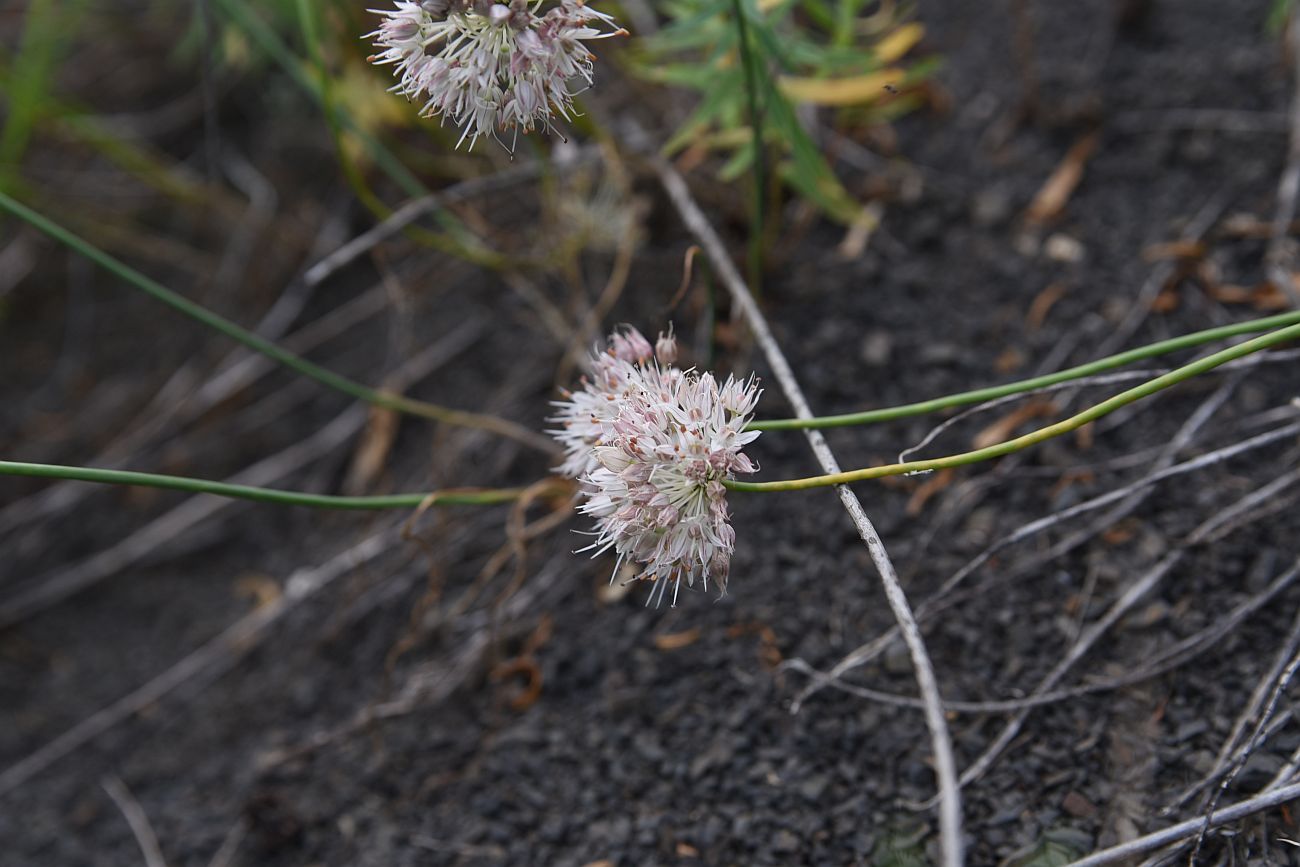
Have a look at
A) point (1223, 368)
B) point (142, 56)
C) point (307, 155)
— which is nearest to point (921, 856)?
point (1223, 368)

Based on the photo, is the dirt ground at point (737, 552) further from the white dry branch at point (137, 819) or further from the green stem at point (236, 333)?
the green stem at point (236, 333)

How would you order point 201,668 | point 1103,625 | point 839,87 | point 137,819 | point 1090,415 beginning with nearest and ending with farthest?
point 1090,415
point 1103,625
point 137,819
point 839,87
point 201,668

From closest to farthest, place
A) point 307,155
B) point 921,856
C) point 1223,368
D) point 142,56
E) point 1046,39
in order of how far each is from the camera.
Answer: point 921,856, point 1223,368, point 1046,39, point 307,155, point 142,56

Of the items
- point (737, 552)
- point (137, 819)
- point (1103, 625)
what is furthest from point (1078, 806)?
point (137, 819)

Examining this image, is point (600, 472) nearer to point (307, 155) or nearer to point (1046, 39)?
point (1046, 39)

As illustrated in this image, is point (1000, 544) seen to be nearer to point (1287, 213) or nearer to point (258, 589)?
point (1287, 213)
